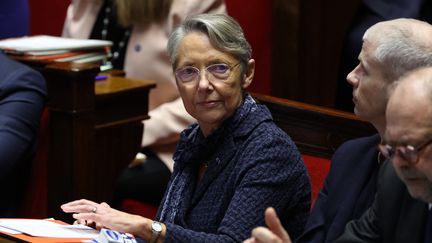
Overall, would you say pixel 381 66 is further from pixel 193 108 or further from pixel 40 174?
pixel 40 174

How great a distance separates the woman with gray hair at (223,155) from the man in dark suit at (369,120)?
100 mm

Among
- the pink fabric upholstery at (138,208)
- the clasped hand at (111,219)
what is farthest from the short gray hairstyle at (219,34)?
the pink fabric upholstery at (138,208)

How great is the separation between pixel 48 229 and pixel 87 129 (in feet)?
3.64

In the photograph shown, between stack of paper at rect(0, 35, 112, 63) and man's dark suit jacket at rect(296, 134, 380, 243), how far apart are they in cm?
134

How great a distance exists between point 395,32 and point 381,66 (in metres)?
0.08

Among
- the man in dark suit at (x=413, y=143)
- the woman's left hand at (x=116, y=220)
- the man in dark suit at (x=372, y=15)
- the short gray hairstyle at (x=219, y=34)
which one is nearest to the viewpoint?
the man in dark suit at (x=413, y=143)

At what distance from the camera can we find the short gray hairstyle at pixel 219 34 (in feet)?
8.60

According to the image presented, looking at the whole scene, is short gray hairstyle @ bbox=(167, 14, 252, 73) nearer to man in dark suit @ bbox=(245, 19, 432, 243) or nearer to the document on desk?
man in dark suit @ bbox=(245, 19, 432, 243)

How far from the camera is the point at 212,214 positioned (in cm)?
260

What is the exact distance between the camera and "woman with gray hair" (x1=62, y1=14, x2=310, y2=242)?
2520 mm

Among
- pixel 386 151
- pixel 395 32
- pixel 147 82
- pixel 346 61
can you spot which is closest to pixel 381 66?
pixel 395 32

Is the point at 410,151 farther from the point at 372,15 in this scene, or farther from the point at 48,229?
the point at 372,15

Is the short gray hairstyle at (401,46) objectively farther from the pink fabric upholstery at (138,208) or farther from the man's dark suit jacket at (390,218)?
the pink fabric upholstery at (138,208)

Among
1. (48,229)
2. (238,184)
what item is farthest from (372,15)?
(48,229)
